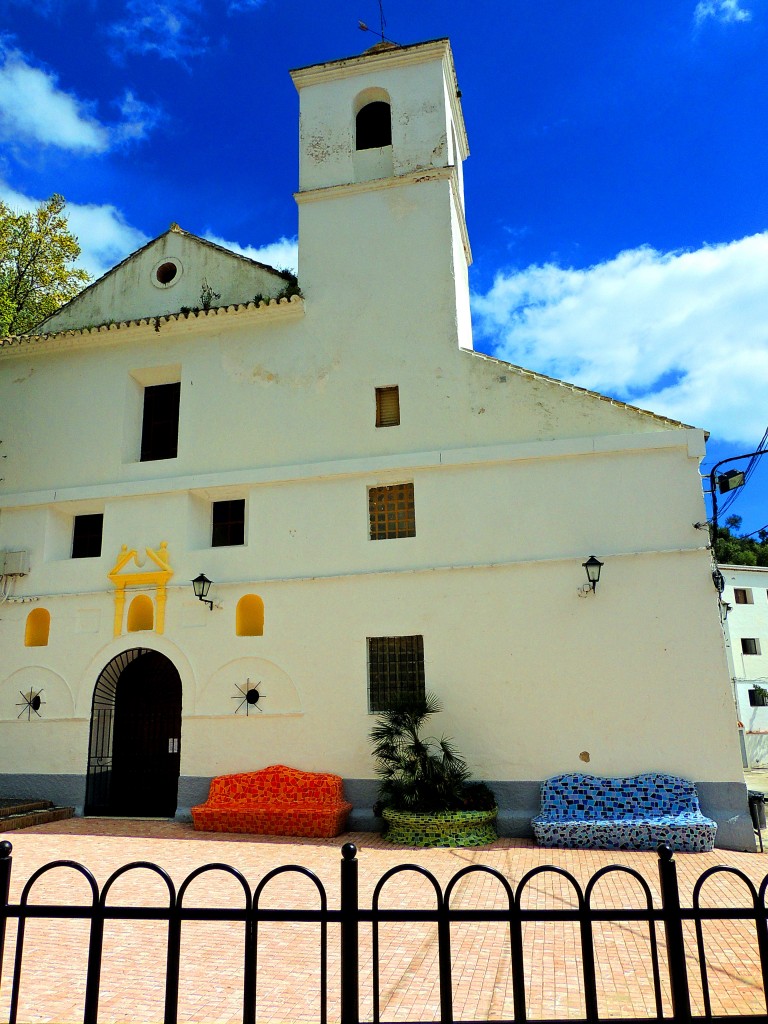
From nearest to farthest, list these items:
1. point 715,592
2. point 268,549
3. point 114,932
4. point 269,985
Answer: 1. point 269,985
2. point 114,932
3. point 715,592
4. point 268,549

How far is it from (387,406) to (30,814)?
9172 mm

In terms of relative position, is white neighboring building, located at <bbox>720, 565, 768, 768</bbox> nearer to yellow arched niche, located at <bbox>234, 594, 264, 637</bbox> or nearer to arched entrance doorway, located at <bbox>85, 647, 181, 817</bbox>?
yellow arched niche, located at <bbox>234, 594, 264, 637</bbox>

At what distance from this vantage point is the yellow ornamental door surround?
43.1 feet

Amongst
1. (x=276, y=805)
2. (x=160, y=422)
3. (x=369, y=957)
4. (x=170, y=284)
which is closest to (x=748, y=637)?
(x=276, y=805)

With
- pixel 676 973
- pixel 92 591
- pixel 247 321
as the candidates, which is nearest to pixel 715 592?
pixel 676 973

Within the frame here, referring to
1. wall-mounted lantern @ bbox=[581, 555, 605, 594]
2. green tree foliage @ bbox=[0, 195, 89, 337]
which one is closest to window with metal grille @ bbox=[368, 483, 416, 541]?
wall-mounted lantern @ bbox=[581, 555, 605, 594]

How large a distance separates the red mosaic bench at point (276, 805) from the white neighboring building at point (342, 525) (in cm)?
40

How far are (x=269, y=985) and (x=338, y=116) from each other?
49.9ft

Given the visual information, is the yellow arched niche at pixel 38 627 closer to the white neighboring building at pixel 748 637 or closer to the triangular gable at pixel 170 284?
the triangular gable at pixel 170 284

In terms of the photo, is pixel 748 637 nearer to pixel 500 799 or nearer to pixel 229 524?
pixel 500 799

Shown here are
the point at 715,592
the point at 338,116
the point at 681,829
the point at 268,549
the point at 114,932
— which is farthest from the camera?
the point at 338,116

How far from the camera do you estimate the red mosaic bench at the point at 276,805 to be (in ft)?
36.1

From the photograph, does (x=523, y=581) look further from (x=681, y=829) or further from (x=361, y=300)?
(x=361, y=300)

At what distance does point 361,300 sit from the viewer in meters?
13.8
